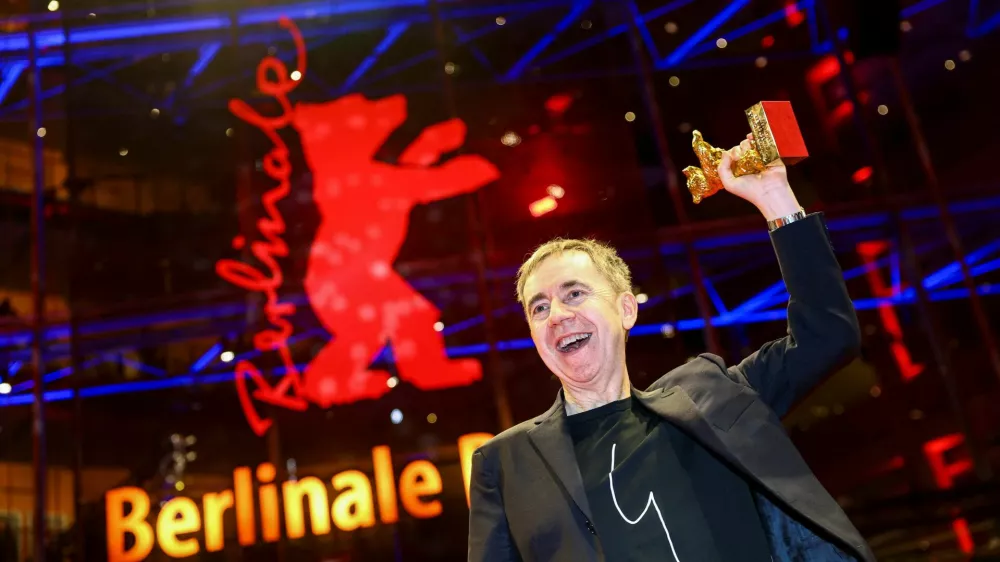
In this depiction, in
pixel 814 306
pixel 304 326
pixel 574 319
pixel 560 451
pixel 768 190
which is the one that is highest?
pixel 304 326

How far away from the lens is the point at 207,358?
6465mm

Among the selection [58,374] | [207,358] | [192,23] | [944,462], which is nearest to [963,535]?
[944,462]

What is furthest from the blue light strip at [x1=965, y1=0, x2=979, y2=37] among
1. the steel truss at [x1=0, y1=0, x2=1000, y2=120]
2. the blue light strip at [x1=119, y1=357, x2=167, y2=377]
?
the blue light strip at [x1=119, y1=357, x2=167, y2=377]

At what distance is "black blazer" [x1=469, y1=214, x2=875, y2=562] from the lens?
5.27 feet

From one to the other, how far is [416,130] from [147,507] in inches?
141

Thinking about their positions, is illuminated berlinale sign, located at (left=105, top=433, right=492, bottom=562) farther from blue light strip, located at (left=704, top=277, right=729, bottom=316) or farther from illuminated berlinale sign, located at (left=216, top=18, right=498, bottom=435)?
blue light strip, located at (left=704, top=277, right=729, bottom=316)

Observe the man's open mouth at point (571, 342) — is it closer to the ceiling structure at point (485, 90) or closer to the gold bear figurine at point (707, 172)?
the gold bear figurine at point (707, 172)

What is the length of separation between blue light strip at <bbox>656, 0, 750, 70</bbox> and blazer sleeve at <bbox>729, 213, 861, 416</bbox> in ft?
19.6

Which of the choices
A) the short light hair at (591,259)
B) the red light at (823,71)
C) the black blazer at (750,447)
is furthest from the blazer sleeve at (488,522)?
the red light at (823,71)

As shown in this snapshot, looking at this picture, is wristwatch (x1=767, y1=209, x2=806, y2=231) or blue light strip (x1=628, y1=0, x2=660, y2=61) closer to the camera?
wristwatch (x1=767, y1=209, x2=806, y2=231)

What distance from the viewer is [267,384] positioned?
6289 millimetres

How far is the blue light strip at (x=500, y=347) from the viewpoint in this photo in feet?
20.9

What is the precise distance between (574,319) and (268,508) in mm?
4787

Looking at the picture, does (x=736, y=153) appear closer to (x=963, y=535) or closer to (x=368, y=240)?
(x=963, y=535)
